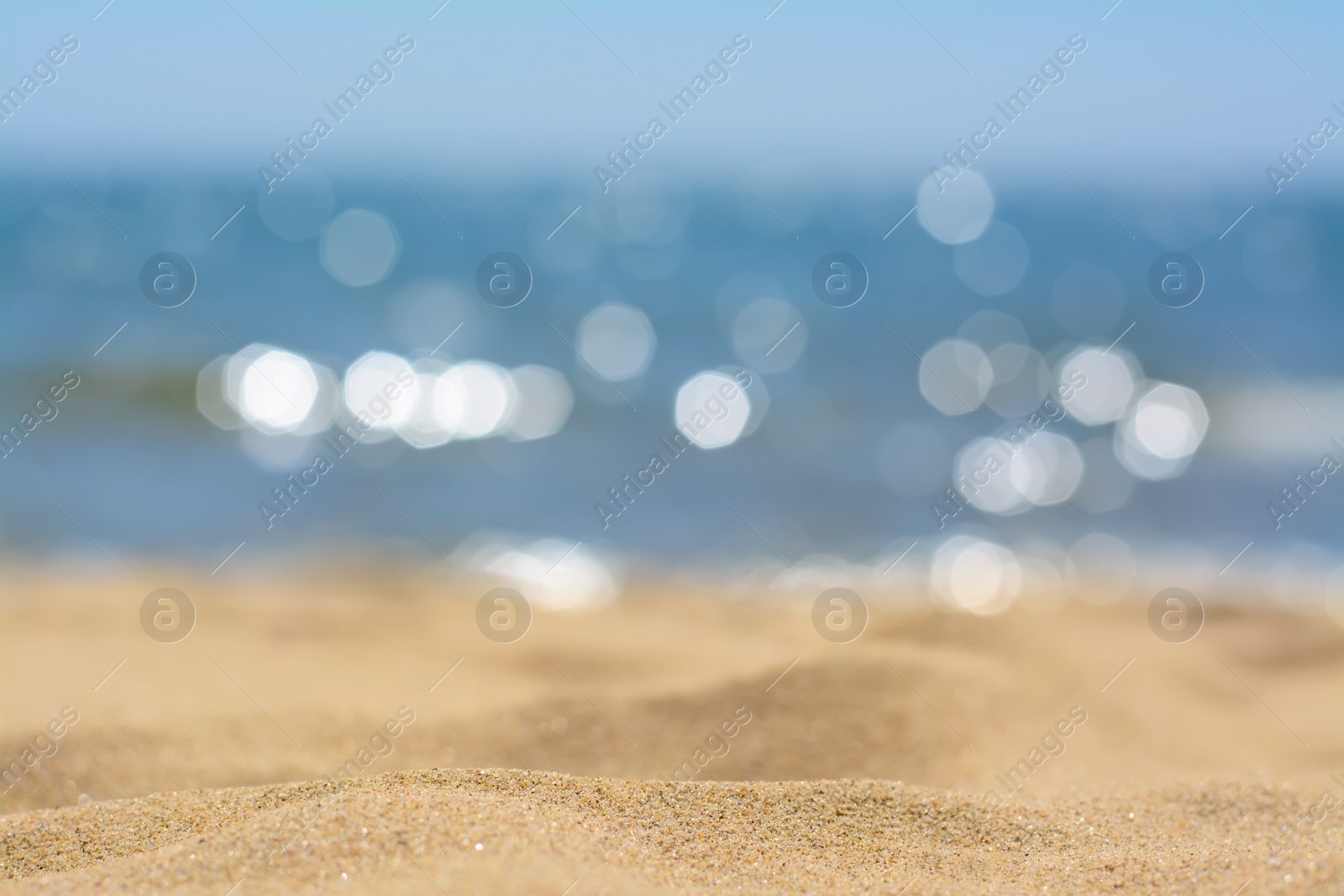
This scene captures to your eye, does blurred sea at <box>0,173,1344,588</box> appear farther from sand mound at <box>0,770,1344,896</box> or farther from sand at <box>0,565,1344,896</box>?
sand mound at <box>0,770,1344,896</box>

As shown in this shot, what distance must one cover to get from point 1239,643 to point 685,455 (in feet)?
16.4

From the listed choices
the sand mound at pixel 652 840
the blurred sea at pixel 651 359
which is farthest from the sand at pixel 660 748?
the blurred sea at pixel 651 359

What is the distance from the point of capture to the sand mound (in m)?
1.62

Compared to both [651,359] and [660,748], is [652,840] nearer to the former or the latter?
[660,748]

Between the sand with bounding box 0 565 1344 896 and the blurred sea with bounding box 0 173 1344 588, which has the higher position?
the blurred sea with bounding box 0 173 1344 588

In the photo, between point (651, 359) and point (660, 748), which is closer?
point (660, 748)

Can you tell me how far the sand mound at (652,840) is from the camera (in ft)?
5.33

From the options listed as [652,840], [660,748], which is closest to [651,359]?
[660,748]

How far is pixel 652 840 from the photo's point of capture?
6.10ft

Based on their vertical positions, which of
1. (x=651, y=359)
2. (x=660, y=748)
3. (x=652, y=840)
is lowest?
(x=660, y=748)

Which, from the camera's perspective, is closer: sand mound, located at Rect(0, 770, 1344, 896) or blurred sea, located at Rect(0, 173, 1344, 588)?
sand mound, located at Rect(0, 770, 1344, 896)

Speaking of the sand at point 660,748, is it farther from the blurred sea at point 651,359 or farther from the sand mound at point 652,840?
the blurred sea at point 651,359

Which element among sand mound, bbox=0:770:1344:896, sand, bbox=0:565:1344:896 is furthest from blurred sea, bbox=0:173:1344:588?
sand mound, bbox=0:770:1344:896

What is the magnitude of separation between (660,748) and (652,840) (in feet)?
3.05
